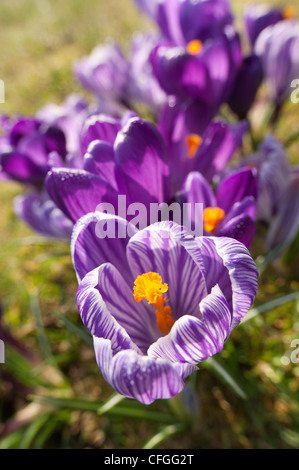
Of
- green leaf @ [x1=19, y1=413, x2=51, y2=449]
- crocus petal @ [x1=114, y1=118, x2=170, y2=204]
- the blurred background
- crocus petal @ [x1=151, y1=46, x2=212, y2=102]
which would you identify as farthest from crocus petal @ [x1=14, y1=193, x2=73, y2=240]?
green leaf @ [x1=19, y1=413, x2=51, y2=449]

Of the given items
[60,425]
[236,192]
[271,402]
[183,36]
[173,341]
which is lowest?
[60,425]

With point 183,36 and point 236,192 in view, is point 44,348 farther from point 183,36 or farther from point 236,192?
point 183,36

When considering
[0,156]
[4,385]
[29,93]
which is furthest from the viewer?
[29,93]

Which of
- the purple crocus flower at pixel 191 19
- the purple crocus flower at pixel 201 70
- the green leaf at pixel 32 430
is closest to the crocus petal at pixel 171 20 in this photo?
the purple crocus flower at pixel 191 19

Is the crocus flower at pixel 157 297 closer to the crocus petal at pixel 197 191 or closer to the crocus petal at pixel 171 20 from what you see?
the crocus petal at pixel 197 191

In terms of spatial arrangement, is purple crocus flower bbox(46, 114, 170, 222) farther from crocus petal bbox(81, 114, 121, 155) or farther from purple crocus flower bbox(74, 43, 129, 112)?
purple crocus flower bbox(74, 43, 129, 112)

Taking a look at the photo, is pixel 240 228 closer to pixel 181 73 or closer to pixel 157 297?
pixel 157 297

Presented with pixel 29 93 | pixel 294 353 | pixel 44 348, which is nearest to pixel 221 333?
pixel 294 353

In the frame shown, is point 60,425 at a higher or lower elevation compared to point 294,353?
lower
